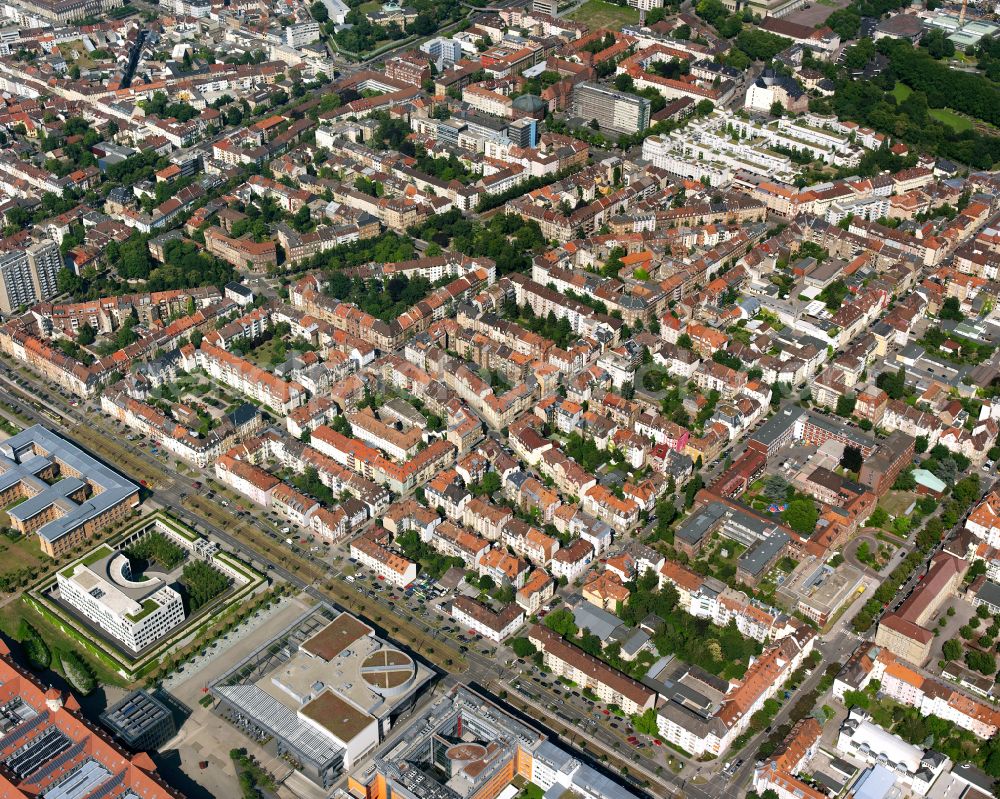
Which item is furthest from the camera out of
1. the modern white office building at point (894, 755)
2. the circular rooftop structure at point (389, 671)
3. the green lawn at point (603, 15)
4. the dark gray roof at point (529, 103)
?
the green lawn at point (603, 15)

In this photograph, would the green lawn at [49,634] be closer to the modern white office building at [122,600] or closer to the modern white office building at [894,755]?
the modern white office building at [122,600]

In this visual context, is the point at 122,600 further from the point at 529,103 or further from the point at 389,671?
the point at 529,103

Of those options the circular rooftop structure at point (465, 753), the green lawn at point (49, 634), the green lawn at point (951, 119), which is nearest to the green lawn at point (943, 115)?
the green lawn at point (951, 119)

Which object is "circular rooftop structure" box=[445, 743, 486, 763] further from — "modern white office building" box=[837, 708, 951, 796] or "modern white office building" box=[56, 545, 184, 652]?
"modern white office building" box=[56, 545, 184, 652]

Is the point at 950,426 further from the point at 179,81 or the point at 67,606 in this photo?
the point at 179,81

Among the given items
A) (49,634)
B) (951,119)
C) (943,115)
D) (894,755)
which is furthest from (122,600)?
(943,115)

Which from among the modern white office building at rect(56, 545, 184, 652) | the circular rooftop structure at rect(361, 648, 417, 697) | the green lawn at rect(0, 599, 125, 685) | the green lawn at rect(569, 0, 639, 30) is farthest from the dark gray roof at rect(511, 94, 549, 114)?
the green lawn at rect(0, 599, 125, 685)
